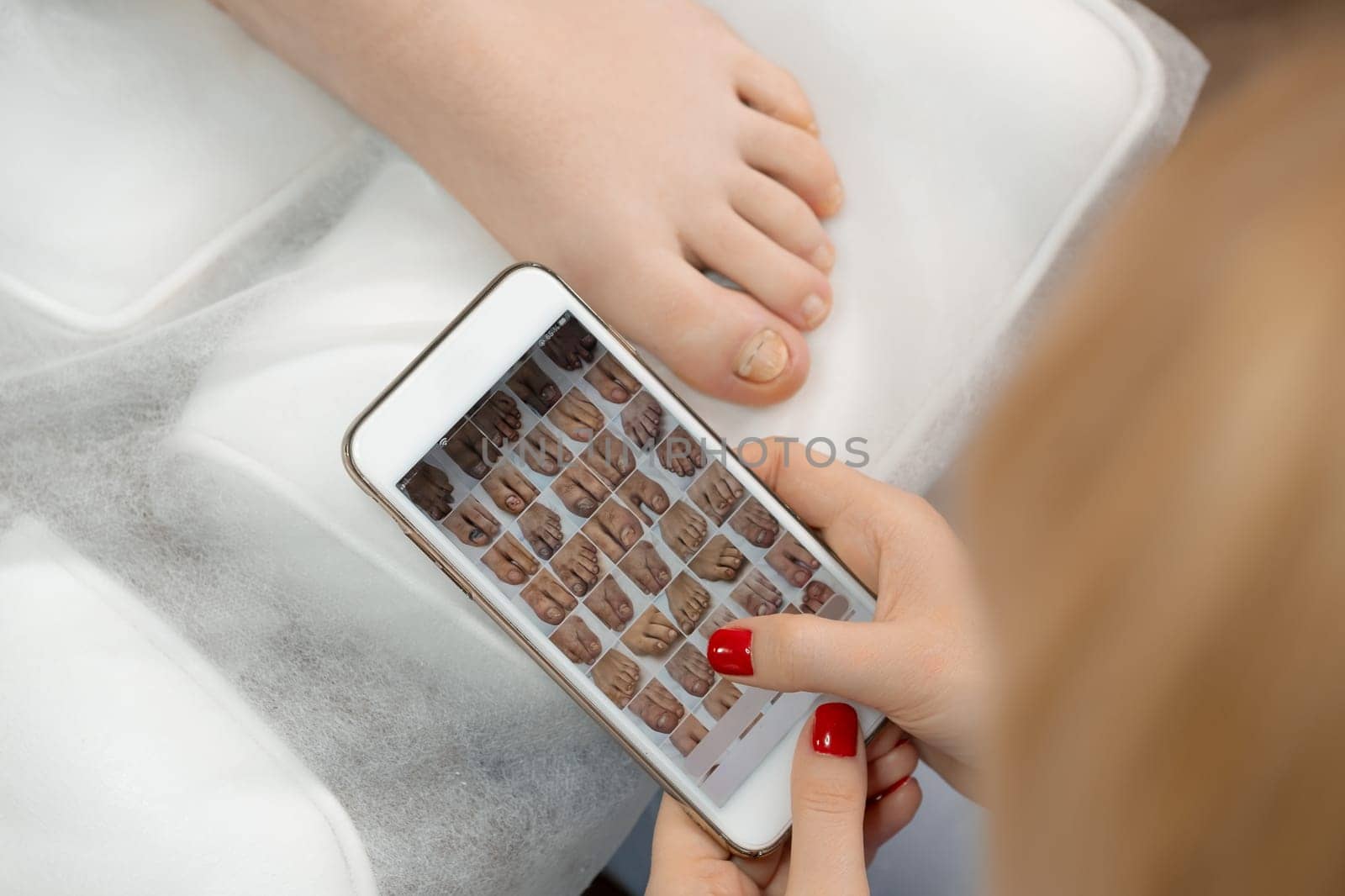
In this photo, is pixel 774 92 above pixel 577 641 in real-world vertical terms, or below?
above

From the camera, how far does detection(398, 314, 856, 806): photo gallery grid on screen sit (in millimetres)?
495

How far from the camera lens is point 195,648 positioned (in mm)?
487

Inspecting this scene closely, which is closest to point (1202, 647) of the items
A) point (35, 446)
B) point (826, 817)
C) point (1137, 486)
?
→ point (1137, 486)

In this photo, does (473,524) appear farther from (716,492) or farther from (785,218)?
(785,218)

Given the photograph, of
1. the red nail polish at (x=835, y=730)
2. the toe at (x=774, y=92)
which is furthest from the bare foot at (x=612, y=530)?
the toe at (x=774, y=92)

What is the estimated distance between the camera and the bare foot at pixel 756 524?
1.70ft

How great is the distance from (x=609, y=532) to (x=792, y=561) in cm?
10

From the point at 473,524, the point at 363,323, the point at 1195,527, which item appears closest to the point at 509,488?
the point at 473,524

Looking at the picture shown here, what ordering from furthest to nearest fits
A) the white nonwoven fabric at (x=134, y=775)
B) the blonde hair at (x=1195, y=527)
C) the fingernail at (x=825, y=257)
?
the fingernail at (x=825, y=257) < the white nonwoven fabric at (x=134, y=775) < the blonde hair at (x=1195, y=527)

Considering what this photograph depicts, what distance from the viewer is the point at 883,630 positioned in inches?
18.5

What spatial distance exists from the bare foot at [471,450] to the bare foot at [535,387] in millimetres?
29

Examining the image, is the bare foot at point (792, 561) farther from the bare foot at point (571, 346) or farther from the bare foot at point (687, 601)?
the bare foot at point (571, 346)

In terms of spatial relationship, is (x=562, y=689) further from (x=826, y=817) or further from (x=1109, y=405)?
(x=1109, y=405)

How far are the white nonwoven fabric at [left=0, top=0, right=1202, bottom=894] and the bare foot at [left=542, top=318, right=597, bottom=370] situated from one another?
70 millimetres
